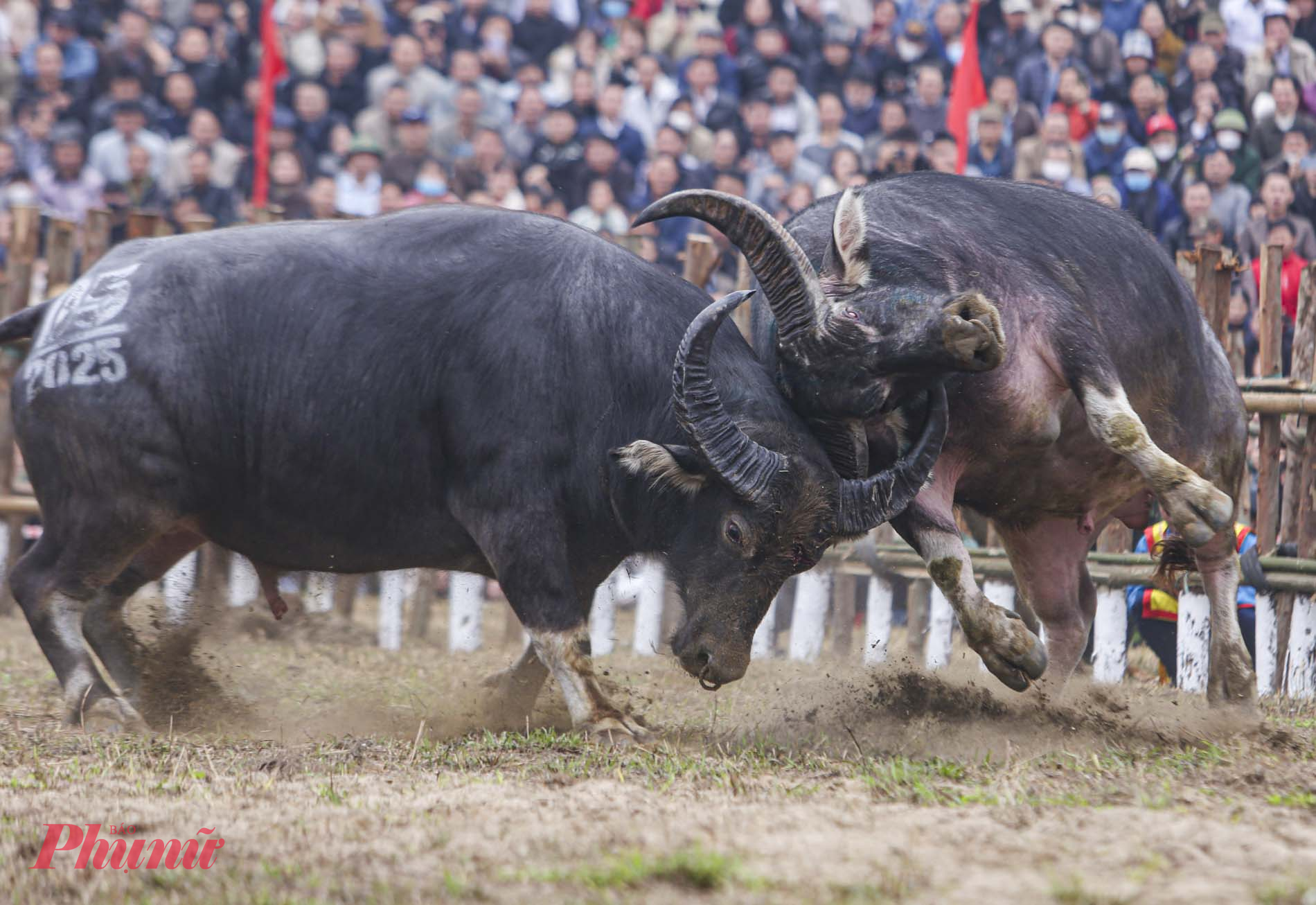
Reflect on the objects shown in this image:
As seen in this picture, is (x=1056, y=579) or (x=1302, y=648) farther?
(x=1302, y=648)

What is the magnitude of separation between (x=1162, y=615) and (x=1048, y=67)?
5619mm

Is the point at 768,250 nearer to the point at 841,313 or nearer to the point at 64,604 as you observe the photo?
the point at 841,313

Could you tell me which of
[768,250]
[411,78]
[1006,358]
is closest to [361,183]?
[411,78]

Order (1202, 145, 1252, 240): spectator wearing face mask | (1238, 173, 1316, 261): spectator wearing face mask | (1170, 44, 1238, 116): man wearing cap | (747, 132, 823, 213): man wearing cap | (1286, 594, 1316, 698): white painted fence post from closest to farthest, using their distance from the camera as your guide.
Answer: (1286, 594, 1316, 698): white painted fence post, (1238, 173, 1316, 261): spectator wearing face mask, (1202, 145, 1252, 240): spectator wearing face mask, (1170, 44, 1238, 116): man wearing cap, (747, 132, 823, 213): man wearing cap

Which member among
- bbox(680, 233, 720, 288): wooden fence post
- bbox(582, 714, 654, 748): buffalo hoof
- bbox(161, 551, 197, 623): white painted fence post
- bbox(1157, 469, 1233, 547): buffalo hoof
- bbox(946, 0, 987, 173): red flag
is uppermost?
bbox(946, 0, 987, 173): red flag

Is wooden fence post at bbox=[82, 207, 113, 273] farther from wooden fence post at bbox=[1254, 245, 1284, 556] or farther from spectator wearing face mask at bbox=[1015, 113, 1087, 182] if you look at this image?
wooden fence post at bbox=[1254, 245, 1284, 556]

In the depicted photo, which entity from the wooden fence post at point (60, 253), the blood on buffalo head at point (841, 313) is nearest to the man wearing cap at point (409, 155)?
the wooden fence post at point (60, 253)

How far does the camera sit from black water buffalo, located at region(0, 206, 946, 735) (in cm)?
455

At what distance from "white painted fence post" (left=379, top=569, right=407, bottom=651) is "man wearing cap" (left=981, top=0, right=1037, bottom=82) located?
6363mm

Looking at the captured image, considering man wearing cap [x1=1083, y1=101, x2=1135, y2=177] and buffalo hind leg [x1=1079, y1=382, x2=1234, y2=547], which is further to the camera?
man wearing cap [x1=1083, y1=101, x2=1135, y2=177]

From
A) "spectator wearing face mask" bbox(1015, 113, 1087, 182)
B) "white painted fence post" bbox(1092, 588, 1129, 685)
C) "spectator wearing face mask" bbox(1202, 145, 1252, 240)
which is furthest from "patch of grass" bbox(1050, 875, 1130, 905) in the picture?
"spectator wearing face mask" bbox(1015, 113, 1087, 182)

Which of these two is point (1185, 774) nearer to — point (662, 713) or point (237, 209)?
point (662, 713)

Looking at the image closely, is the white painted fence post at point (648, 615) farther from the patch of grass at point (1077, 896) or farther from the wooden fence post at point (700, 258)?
the patch of grass at point (1077, 896)

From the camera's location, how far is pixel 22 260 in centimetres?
896
